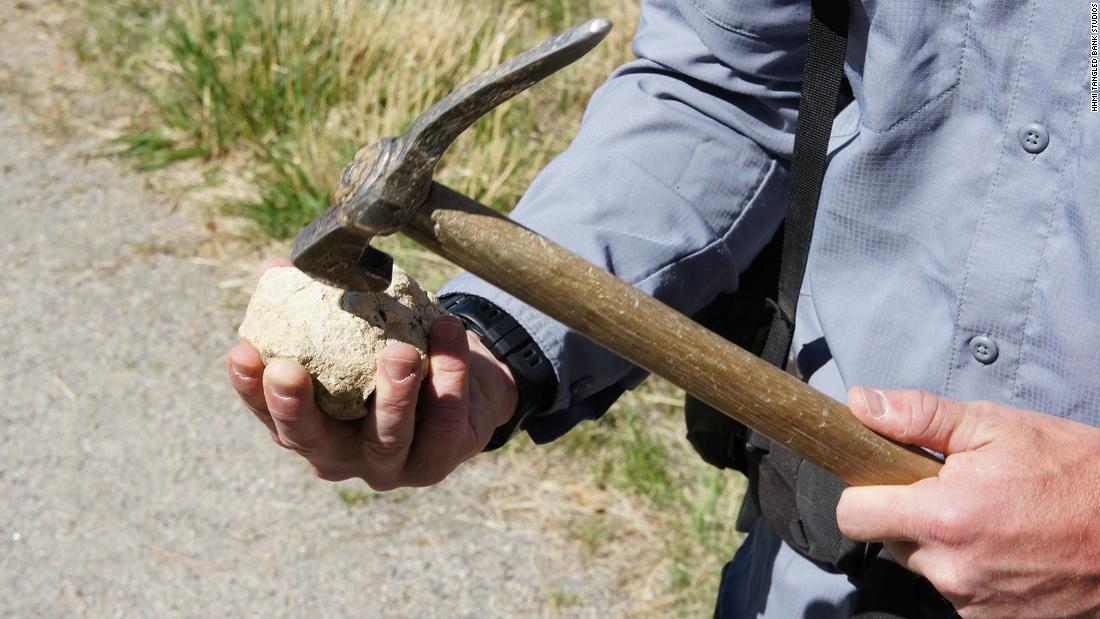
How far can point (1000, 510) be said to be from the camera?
146 centimetres

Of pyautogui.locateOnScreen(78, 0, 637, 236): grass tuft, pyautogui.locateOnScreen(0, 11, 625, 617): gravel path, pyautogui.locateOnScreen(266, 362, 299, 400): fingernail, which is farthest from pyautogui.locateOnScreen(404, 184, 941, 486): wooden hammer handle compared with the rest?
pyautogui.locateOnScreen(78, 0, 637, 236): grass tuft

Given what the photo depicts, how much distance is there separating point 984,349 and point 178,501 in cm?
272

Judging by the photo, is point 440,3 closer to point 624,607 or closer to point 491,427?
point 624,607

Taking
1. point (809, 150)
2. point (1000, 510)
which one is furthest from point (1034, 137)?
point (1000, 510)

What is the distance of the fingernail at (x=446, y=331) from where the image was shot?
5.41 ft

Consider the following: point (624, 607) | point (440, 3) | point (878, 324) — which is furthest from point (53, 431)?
point (878, 324)

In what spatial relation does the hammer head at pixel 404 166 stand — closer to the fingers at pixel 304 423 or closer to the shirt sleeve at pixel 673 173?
the fingers at pixel 304 423

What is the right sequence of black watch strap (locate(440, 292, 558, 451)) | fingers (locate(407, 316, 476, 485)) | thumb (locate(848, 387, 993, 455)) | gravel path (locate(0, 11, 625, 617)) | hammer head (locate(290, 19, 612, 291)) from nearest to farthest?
hammer head (locate(290, 19, 612, 291)) < thumb (locate(848, 387, 993, 455)) < fingers (locate(407, 316, 476, 485)) < black watch strap (locate(440, 292, 558, 451)) < gravel path (locate(0, 11, 625, 617))

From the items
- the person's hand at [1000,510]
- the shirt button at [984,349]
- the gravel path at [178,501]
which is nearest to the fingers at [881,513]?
the person's hand at [1000,510]

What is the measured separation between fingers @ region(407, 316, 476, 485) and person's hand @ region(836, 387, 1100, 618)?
600 millimetres

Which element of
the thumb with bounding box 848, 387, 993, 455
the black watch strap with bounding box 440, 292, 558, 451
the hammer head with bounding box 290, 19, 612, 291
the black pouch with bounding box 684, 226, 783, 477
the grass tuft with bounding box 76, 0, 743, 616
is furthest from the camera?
the grass tuft with bounding box 76, 0, 743, 616

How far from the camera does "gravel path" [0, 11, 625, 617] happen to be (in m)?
3.33

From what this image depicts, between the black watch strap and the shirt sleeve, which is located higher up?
the shirt sleeve

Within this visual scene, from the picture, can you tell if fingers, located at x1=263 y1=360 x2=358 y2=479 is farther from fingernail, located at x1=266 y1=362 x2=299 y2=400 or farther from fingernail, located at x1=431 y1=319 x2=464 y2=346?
fingernail, located at x1=431 y1=319 x2=464 y2=346
